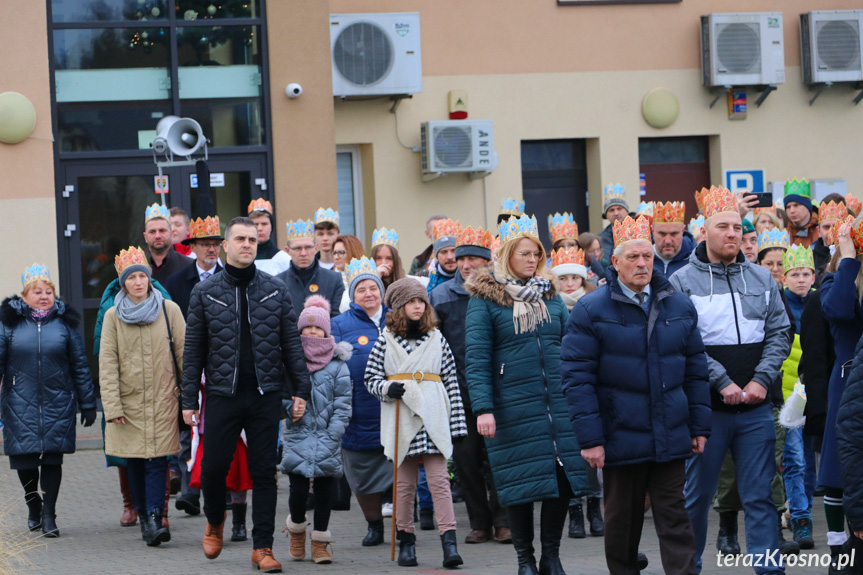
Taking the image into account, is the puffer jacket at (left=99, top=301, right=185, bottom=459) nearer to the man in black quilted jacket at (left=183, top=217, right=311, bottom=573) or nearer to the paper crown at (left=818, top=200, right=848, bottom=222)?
the man in black quilted jacket at (left=183, top=217, right=311, bottom=573)

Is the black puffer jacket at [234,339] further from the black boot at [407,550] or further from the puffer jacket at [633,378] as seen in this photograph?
the puffer jacket at [633,378]

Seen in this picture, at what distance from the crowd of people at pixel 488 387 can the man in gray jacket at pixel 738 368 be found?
0.04ft

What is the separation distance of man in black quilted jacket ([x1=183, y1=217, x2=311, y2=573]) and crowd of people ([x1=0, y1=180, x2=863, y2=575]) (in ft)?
0.05

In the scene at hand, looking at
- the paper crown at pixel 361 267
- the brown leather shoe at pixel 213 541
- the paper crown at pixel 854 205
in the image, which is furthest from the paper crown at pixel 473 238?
the paper crown at pixel 854 205

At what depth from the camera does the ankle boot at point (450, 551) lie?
848cm

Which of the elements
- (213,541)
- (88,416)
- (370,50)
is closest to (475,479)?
(213,541)

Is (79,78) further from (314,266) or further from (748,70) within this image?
(748,70)

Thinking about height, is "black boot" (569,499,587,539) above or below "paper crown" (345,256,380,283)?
below

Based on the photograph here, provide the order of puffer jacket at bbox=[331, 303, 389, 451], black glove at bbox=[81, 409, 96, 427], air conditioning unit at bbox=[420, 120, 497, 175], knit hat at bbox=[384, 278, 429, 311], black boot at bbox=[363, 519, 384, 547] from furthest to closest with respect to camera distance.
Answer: air conditioning unit at bbox=[420, 120, 497, 175] < black glove at bbox=[81, 409, 96, 427] < black boot at bbox=[363, 519, 384, 547] < puffer jacket at bbox=[331, 303, 389, 451] < knit hat at bbox=[384, 278, 429, 311]

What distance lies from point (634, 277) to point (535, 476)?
1464 millimetres

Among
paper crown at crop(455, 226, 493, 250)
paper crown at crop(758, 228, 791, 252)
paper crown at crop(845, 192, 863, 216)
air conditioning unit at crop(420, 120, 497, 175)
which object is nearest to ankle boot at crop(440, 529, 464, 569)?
paper crown at crop(455, 226, 493, 250)

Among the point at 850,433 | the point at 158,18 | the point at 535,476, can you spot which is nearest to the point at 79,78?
the point at 158,18

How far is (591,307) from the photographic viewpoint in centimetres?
715

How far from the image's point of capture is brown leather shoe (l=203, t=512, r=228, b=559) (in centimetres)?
877
